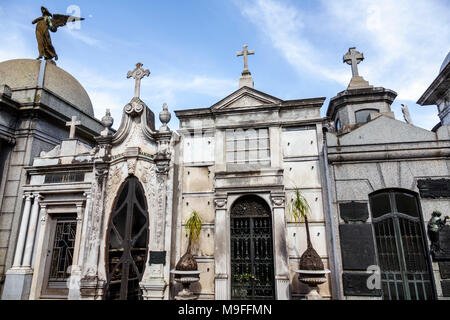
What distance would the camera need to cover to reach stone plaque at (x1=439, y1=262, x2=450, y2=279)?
645 cm

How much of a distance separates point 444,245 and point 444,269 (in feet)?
1.78

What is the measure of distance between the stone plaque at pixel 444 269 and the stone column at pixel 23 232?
40.5 feet

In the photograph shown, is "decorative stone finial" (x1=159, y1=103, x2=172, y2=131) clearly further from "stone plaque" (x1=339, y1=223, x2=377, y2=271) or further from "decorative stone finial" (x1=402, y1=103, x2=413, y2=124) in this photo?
"decorative stone finial" (x1=402, y1=103, x2=413, y2=124)

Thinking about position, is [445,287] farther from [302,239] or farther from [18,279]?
[18,279]

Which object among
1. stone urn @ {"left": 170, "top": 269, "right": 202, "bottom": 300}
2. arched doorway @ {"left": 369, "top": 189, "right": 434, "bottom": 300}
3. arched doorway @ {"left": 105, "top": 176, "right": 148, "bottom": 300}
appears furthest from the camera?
arched doorway @ {"left": 105, "top": 176, "right": 148, "bottom": 300}

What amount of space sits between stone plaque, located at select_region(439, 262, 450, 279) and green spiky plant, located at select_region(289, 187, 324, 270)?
279 cm

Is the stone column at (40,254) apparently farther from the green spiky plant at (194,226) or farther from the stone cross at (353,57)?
the stone cross at (353,57)

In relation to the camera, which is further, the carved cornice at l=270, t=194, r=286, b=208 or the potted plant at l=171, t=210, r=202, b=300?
the carved cornice at l=270, t=194, r=286, b=208

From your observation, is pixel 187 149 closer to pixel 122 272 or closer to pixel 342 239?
pixel 122 272

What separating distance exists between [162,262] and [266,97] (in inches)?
223

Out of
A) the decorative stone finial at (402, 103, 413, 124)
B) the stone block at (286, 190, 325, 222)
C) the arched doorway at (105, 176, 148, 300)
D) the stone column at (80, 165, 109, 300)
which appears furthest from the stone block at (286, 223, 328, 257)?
the decorative stone finial at (402, 103, 413, 124)

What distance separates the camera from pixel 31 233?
9664 millimetres

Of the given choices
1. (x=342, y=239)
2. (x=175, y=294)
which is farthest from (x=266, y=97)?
(x=175, y=294)

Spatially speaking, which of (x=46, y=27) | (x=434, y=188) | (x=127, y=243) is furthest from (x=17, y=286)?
(x=434, y=188)
